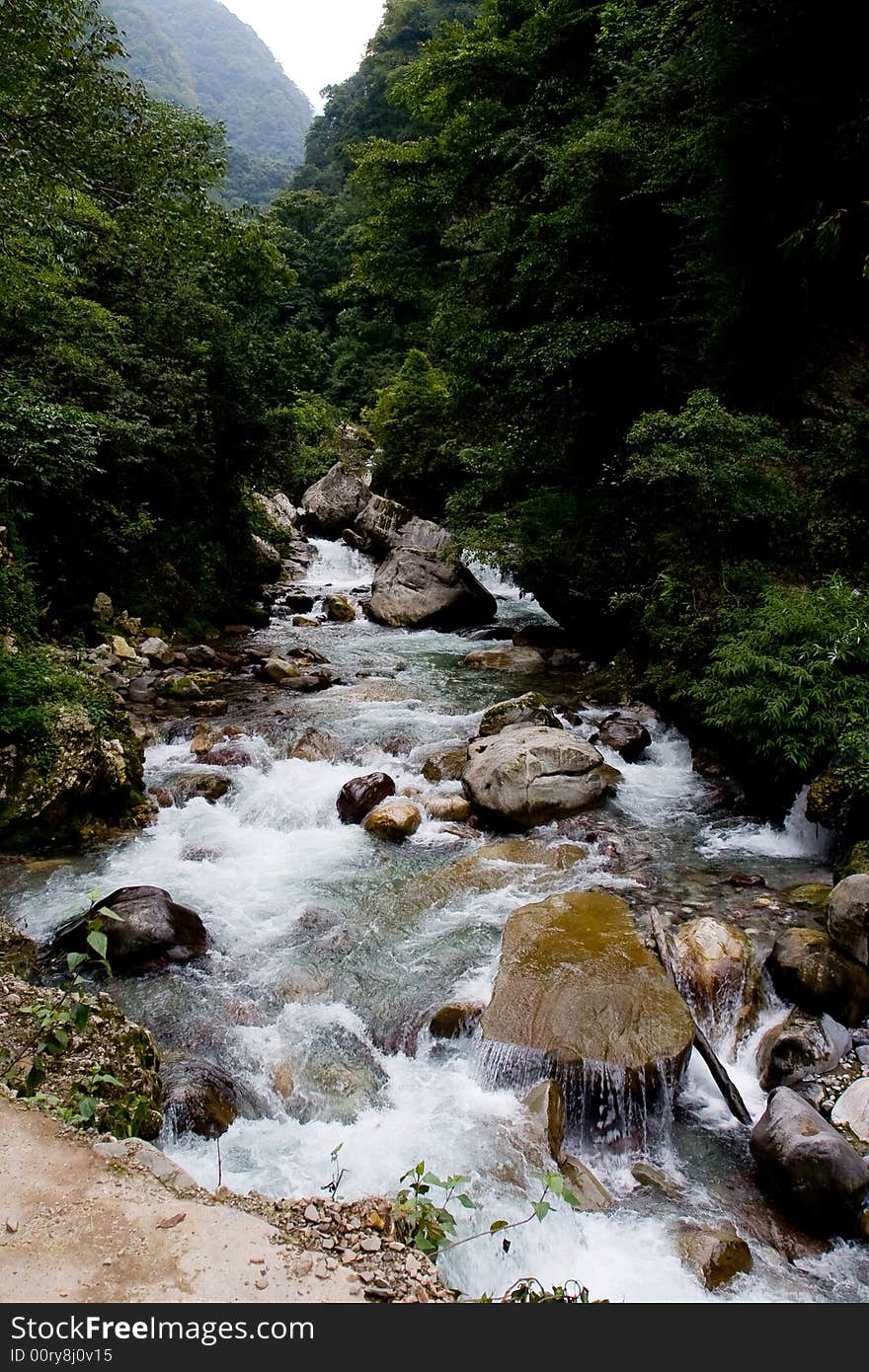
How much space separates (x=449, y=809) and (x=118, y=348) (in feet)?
34.7

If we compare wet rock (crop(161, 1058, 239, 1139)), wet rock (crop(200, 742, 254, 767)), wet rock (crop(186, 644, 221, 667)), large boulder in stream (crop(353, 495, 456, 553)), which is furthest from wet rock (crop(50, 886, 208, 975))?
large boulder in stream (crop(353, 495, 456, 553))

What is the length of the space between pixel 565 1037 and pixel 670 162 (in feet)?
40.5

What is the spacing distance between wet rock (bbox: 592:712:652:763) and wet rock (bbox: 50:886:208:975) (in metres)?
6.01

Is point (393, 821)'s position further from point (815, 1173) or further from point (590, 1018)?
point (815, 1173)

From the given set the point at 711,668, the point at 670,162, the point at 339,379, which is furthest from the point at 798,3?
the point at 339,379

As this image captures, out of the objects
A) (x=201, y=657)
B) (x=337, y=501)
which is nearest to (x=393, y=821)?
(x=201, y=657)

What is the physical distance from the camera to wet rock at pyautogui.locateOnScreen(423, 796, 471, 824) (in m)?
8.21

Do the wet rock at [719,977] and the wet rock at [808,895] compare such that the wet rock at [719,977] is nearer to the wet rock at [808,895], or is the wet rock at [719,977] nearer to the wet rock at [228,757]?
the wet rock at [808,895]

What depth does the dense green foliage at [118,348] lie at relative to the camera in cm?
812

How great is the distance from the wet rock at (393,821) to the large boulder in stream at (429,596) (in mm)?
Answer: 9510

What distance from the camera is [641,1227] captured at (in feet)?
12.7

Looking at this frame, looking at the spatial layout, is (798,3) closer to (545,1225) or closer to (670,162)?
(670,162)

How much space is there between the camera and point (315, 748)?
9.69 m
